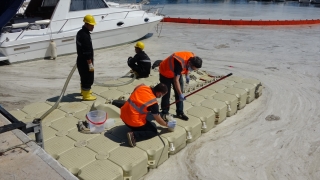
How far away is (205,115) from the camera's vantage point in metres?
5.76

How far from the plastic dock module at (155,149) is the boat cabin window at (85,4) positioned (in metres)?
8.42

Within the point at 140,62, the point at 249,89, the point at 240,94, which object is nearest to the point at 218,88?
the point at 240,94

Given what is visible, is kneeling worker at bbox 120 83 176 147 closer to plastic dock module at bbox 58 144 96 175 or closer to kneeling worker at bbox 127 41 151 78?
plastic dock module at bbox 58 144 96 175

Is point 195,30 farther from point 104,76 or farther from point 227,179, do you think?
point 227,179

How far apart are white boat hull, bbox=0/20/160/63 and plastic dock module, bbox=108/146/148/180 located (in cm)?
734

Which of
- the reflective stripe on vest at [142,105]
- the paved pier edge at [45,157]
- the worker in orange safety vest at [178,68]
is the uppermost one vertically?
the worker in orange safety vest at [178,68]

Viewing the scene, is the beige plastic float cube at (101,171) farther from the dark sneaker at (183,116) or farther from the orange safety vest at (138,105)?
the dark sneaker at (183,116)

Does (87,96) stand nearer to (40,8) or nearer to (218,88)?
(218,88)

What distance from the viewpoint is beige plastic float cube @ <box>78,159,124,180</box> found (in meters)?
3.96

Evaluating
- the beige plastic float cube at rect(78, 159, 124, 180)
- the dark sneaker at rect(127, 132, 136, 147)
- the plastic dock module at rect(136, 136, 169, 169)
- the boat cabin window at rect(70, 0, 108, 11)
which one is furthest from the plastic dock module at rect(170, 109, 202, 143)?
the boat cabin window at rect(70, 0, 108, 11)

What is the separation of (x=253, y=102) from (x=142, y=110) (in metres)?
3.80

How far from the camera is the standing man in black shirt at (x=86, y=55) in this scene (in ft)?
19.6

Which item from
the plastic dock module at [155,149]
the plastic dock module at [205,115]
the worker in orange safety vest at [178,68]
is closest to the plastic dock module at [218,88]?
the plastic dock module at [205,115]

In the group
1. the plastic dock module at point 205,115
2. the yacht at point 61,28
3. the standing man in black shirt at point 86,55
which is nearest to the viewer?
the plastic dock module at point 205,115
